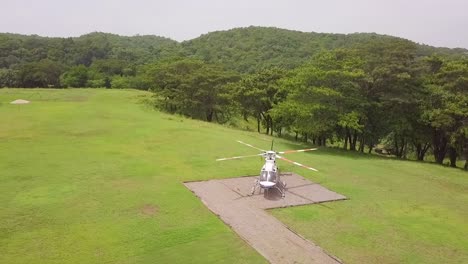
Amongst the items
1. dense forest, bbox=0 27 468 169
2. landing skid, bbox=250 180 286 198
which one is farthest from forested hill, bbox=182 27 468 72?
landing skid, bbox=250 180 286 198

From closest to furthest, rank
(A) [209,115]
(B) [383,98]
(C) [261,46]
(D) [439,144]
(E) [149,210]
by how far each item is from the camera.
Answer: (E) [149,210]
(B) [383,98]
(D) [439,144]
(A) [209,115]
(C) [261,46]

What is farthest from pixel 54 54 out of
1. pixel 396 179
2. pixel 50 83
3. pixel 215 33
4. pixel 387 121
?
pixel 396 179

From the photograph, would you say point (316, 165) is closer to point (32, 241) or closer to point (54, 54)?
point (32, 241)

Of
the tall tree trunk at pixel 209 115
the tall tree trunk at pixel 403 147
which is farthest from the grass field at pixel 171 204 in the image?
the tall tree trunk at pixel 209 115

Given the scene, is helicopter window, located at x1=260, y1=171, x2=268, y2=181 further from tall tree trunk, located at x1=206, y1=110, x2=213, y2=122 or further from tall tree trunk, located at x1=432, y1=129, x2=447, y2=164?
tall tree trunk, located at x1=206, y1=110, x2=213, y2=122

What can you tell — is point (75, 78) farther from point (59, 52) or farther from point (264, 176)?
point (264, 176)

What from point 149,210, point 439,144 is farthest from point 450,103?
point 149,210
